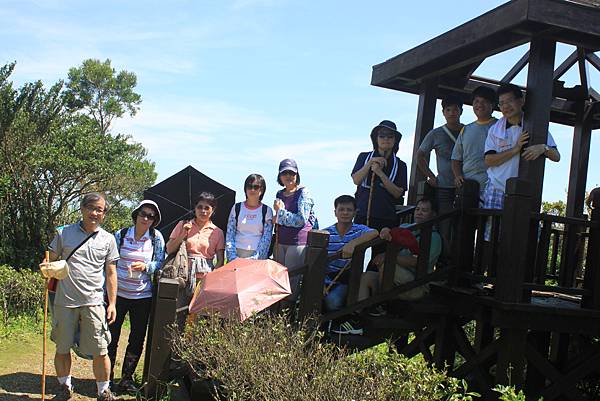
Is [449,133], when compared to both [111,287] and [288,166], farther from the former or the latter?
[111,287]

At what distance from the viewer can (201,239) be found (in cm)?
657

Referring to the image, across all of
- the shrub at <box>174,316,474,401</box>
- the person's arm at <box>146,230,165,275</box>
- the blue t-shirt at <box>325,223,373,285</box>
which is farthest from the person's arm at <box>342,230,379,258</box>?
the person's arm at <box>146,230,165,275</box>

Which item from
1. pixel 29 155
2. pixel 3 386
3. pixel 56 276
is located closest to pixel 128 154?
pixel 29 155

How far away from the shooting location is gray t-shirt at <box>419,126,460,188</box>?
24.1ft

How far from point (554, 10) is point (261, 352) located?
3.66 meters

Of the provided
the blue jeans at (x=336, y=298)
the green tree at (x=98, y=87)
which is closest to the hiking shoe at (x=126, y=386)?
the blue jeans at (x=336, y=298)

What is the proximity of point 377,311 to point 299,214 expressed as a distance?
1219mm

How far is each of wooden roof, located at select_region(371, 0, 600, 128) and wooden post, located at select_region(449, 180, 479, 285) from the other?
1399 mm

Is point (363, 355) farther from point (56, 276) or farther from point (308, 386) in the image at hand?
point (56, 276)

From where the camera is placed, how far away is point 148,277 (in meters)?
6.65

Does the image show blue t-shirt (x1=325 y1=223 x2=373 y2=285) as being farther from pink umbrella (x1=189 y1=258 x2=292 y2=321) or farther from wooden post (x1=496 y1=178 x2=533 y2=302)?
wooden post (x1=496 y1=178 x2=533 y2=302)

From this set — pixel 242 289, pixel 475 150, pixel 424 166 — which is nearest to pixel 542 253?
pixel 475 150

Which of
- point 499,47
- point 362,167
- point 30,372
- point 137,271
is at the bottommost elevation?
point 30,372

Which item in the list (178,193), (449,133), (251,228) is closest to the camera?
(251,228)
